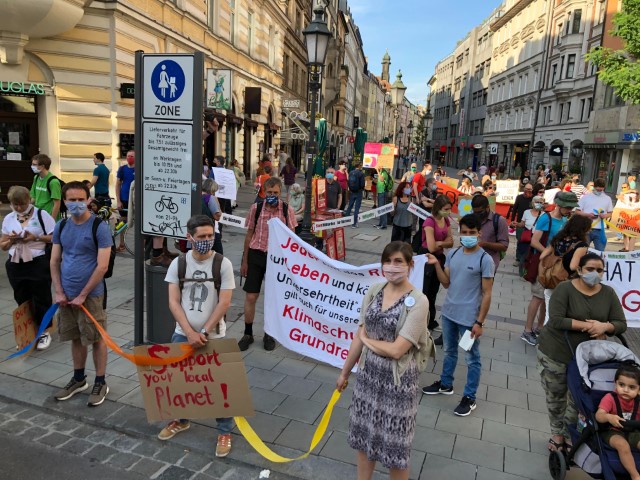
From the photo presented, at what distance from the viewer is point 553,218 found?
639 cm

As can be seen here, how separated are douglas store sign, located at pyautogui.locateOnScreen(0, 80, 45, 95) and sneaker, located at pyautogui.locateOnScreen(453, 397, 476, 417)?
12.8 metres

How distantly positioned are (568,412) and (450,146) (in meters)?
85.4

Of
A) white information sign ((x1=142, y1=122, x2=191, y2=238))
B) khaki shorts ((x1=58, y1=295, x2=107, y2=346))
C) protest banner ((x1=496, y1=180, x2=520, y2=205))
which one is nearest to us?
khaki shorts ((x1=58, y1=295, x2=107, y2=346))

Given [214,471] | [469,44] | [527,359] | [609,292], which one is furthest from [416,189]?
[469,44]

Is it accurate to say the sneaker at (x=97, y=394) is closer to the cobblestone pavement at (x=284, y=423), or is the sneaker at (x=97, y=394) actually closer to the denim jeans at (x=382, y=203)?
the cobblestone pavement at (x=284, y=423)

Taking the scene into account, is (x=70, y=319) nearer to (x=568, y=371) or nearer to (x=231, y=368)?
(x=231, y=368)

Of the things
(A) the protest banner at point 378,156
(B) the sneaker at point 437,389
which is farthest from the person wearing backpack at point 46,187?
(A) the protest banner at point 378,156

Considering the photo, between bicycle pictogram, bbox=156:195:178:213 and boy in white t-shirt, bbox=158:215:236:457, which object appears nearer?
boy in white t-shirt, bbox=158:215:236:457

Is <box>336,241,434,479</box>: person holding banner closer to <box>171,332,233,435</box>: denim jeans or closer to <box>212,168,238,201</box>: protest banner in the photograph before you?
<box>171,332,233,435</box>: denim jeans

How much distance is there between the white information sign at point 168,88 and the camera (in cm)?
469

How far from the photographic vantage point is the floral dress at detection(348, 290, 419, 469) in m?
3.01

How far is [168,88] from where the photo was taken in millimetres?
4770

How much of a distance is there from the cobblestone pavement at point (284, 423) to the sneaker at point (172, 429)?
2.1 inches

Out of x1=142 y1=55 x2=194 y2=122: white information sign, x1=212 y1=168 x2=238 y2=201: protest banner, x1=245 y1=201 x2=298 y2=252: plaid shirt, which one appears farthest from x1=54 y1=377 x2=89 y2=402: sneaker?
x1=212 y1=168 x2=238 y2=201: protest banner
